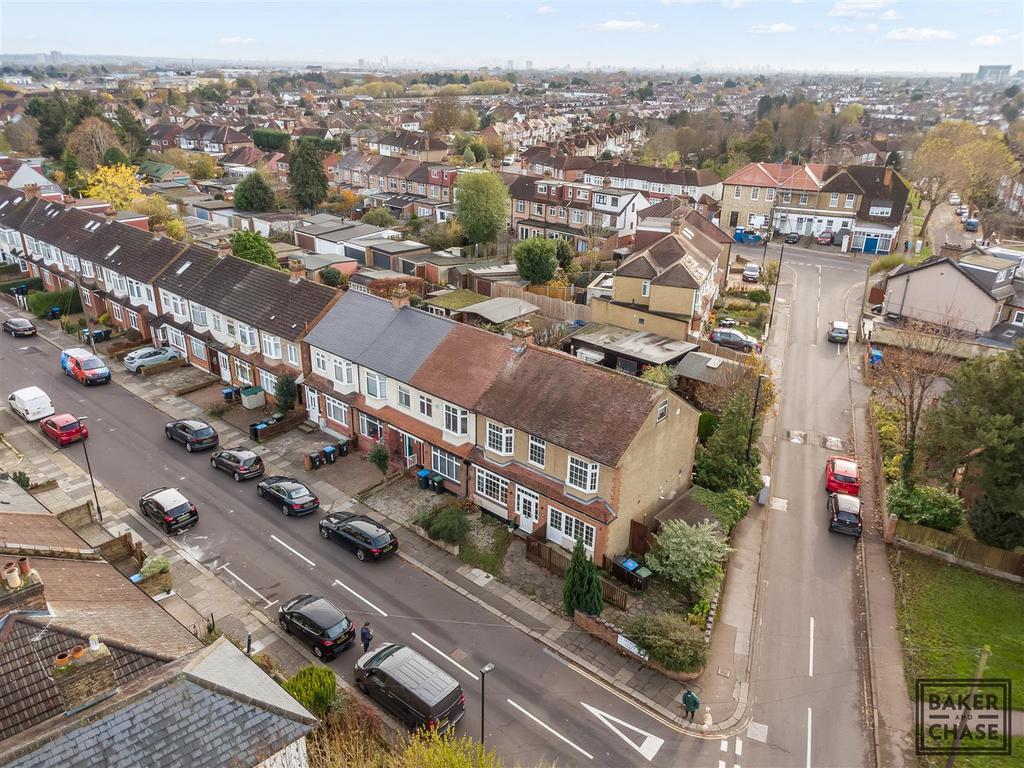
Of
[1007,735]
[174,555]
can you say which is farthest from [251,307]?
[1007,735]

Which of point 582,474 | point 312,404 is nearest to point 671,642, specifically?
point 582,474

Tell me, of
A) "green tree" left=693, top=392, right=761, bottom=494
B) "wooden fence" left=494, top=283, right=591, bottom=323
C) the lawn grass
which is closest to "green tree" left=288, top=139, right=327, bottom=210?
"wooden fence" left=494, top=283, right=591, bottom=323

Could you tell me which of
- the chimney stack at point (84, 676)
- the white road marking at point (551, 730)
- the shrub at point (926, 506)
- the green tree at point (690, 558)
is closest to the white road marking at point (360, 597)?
the white road marking at point (551, 730)

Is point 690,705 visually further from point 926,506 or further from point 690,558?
point 926,506

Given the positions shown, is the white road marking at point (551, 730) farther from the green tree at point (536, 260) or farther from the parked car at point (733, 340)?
the green tree at point (536, 260)

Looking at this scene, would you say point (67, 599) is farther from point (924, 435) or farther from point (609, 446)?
point (924, 435)
